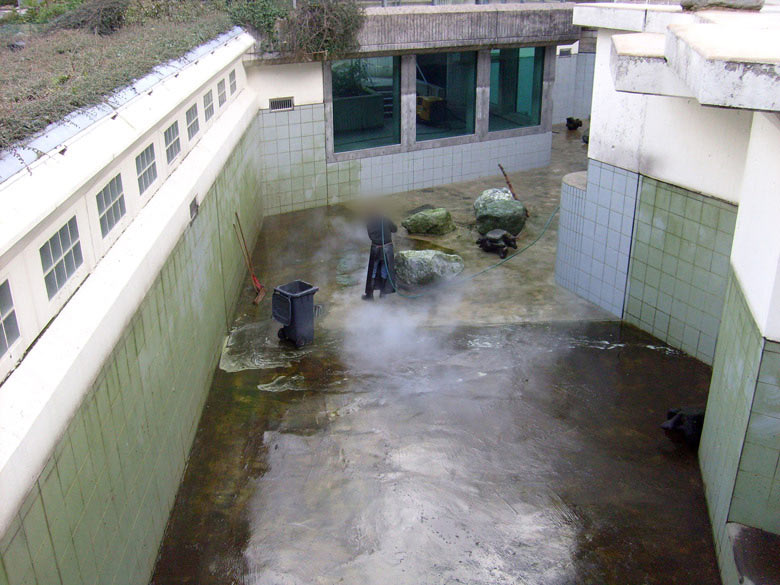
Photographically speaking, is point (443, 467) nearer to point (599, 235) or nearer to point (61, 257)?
point (61, 257)

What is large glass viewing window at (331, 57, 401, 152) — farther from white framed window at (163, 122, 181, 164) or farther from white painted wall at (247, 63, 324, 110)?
white framed window at (163, 122, 181, 164)

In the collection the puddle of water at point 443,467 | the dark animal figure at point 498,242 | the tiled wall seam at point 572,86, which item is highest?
the tiled wall seam at point 572,86

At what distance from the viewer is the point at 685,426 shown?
6.90m

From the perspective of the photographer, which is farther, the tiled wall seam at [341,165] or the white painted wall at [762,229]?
the tiled wall seam at [341,165]

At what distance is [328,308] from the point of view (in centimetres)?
991

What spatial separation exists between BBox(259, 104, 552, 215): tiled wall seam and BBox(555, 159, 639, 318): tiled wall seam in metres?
5.68

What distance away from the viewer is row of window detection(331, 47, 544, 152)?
1471 centimetres

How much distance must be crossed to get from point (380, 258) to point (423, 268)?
3.03ft

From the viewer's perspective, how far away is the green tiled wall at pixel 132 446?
3670mm

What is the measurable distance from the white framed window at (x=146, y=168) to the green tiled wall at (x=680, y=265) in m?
5.77

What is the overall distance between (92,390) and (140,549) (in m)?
1.49

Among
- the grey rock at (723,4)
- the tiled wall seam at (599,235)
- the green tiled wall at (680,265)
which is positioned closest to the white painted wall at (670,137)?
the green tiled wall at (680,265)

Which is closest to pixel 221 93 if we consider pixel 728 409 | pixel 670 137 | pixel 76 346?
pixel 670 137

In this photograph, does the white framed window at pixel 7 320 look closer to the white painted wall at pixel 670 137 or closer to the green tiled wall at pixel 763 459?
the green tiled wall at pixel 763 459
